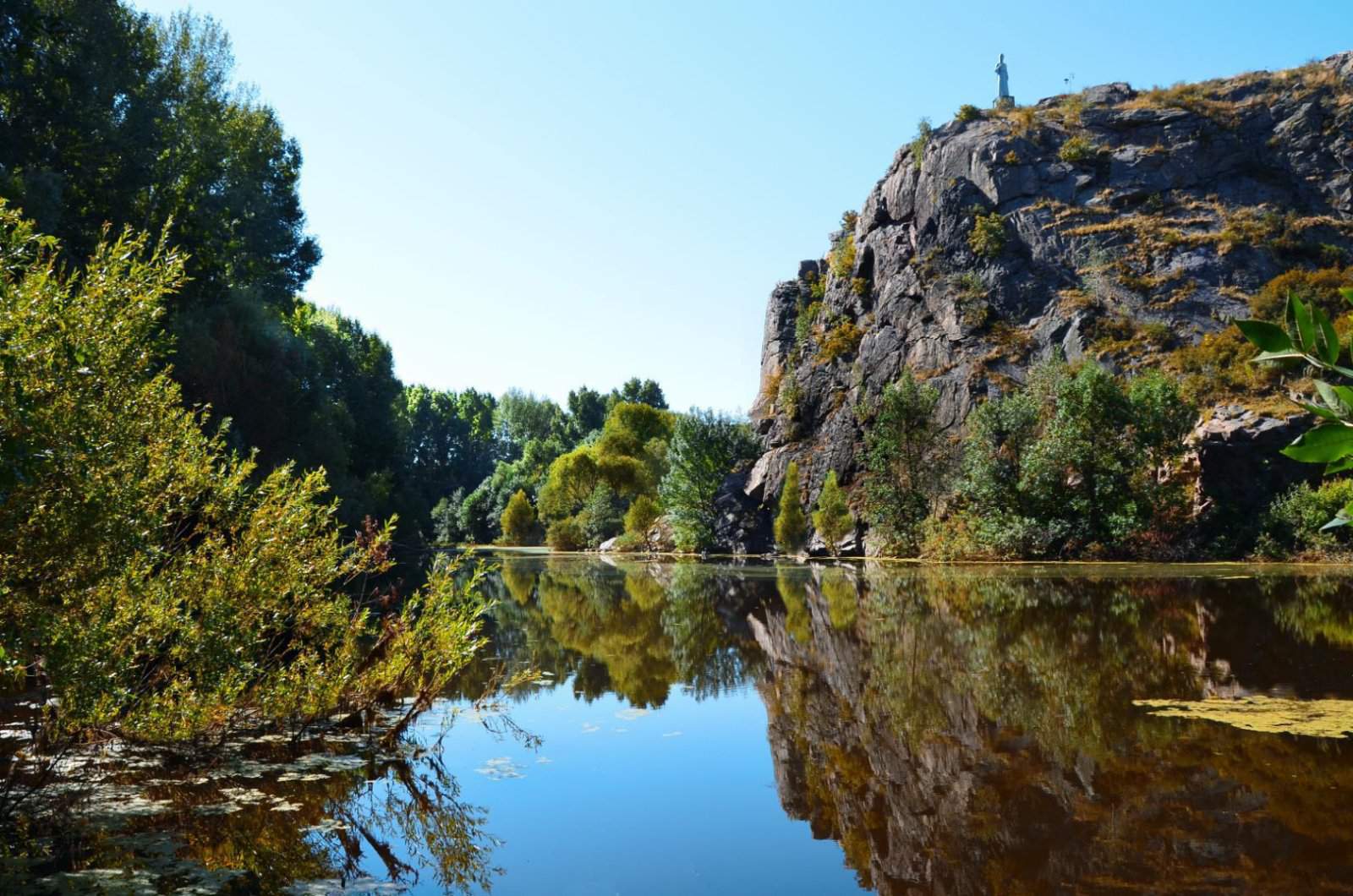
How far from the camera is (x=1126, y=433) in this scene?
124 feet

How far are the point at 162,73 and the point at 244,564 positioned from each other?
31122 millimetres

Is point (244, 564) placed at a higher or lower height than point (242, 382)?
lower

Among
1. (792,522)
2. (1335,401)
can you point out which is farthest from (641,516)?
(1335,401)

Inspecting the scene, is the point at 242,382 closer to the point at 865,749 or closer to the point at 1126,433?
the point at 865,749

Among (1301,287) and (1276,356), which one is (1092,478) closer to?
(1301,287)

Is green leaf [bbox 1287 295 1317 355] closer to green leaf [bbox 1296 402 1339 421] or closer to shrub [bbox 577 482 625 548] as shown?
green leaf [bbox 1296 402 1339 421]

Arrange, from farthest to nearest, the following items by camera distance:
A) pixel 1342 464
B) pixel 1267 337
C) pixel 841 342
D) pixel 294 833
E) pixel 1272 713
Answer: pixel 841 342
pixel 1272 713
pixel 294 833
pixel 1342 464
pixel 1267 337

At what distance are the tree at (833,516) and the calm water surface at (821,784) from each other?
33234 mm

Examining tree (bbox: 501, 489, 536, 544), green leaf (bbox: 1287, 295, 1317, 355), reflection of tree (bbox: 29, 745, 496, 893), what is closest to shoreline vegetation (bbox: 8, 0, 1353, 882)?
green leaf (bbox: 1287, 295, 1317, 355)

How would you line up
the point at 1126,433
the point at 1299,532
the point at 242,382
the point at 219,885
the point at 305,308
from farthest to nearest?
1. the point at 305,308
2. the point at 1126,433
3. the point at 1299,532
4. the point at 242,382
5. the point at 219,885

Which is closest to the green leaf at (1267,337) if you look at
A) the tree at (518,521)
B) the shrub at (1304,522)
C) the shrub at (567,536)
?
the shrub at (1304,522)

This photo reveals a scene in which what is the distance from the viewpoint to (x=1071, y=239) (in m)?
52.4

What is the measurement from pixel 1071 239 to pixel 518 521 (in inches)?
2107

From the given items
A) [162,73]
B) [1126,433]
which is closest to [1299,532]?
[1126,433]
